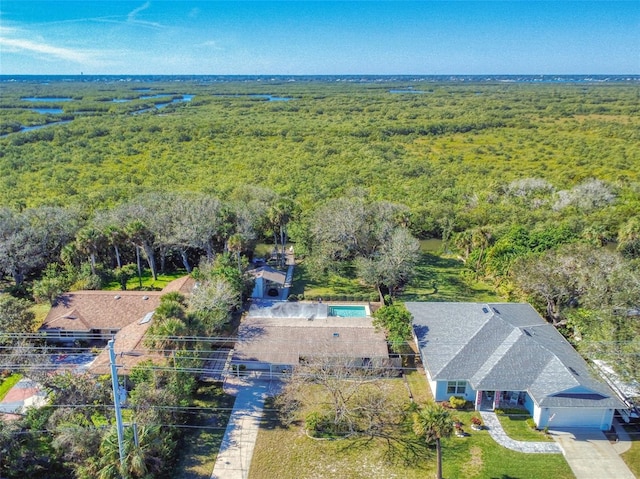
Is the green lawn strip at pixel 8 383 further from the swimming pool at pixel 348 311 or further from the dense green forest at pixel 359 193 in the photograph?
the swimming pool at pixel 348 311

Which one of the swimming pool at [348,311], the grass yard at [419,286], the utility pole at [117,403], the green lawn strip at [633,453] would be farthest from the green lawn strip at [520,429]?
the utility pole at [117,403]

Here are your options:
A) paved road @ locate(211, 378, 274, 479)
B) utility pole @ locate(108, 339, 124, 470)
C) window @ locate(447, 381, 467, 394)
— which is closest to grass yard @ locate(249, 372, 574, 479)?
paved road @ locate(211, 378, 274, 479)

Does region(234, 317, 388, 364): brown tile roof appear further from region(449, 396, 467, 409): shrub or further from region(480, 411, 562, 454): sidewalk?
region(480, 411, 562, 454): sidewalk

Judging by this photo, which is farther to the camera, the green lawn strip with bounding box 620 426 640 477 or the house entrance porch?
the house entrance porch

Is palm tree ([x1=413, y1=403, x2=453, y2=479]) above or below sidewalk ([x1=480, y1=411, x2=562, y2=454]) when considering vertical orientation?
above

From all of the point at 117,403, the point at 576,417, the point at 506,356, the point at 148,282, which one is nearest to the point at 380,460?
the point at 506,356

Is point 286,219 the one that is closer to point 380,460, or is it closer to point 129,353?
point 129,353
